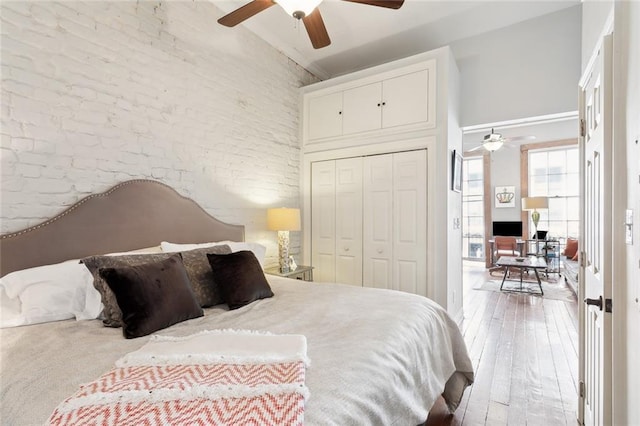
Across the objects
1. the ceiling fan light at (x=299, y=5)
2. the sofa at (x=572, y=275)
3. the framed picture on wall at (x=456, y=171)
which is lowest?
the sofa at (x=572, y=275)

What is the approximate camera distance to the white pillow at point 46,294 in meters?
1.49

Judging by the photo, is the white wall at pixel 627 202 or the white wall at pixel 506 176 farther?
the white wall at pixel 506 176

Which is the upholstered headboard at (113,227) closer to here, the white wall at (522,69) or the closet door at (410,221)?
the closet door at (410,221)

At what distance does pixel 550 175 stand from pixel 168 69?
8273 mm

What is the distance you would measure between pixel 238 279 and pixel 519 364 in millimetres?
2453

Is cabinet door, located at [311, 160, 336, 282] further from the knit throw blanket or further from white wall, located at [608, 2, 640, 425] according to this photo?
white wall, located at [608, 2, 640, 425]

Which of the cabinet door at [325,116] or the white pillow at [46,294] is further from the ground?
the cabinet door at [325,116]

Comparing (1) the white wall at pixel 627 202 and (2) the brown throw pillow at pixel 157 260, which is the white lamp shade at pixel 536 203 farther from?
(2) the brown throw pillow at pixel 157 260

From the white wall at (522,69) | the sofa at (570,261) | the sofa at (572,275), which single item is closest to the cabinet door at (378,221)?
the white wall at (522,69)

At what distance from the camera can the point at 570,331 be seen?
10.9ft

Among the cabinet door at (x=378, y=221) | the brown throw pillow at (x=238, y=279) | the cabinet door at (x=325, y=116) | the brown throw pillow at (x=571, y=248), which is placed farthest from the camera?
the brown throw pillow at (x=571, y=248)

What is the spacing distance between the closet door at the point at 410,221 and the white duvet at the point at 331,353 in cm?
131

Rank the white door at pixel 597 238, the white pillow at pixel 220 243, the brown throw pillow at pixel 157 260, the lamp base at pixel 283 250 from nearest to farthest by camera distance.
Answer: the white door at pixel 597 238, the brown throw pillow at pixel 157 260, the white pillow at pixel 220 243, the lamp base at pixel 283 250

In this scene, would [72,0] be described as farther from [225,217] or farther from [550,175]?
[550,175]
